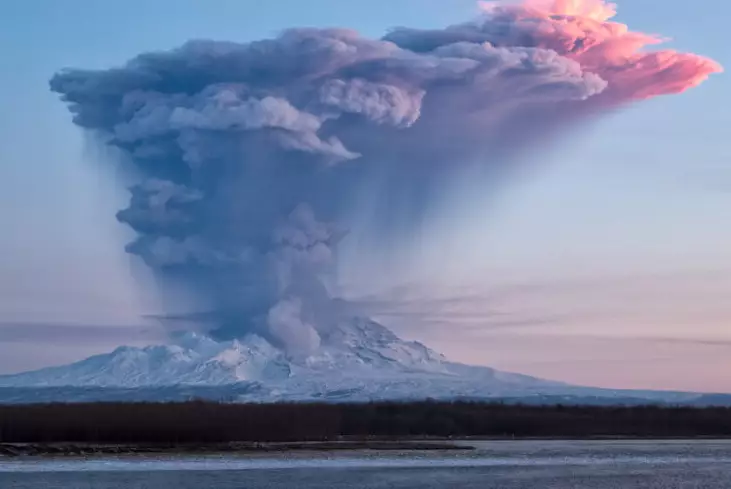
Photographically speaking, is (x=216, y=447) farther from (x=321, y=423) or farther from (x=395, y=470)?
(x=321, y=423)

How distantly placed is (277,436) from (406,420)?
15509mm

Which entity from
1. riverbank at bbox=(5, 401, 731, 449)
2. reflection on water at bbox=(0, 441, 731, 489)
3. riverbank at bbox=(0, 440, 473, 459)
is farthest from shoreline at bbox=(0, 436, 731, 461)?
reflection on water at bbox=(0, 441, 731, 489)

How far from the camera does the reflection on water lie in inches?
1709

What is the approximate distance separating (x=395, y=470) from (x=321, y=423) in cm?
2961

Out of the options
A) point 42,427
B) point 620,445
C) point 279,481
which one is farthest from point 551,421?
point 279,481

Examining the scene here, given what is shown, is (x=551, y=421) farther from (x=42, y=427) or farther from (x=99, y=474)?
(x=99, y=474)

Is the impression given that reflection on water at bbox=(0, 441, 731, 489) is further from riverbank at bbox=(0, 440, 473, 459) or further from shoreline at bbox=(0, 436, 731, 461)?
riverbank at bbox=(0, 440, 473, 459)

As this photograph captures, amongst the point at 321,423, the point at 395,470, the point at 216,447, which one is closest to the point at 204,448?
the point at 216,447

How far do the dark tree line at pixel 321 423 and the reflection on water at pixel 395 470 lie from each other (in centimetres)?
1211

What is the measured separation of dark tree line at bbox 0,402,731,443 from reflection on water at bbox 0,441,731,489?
12112 millimetres

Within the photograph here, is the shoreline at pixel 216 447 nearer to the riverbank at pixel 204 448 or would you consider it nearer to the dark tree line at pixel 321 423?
the riverbank at pixel 204 448

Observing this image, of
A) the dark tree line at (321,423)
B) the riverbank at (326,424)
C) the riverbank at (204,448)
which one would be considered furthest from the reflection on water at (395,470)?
the dark tree line at (321,423)

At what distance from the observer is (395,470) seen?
162 feet

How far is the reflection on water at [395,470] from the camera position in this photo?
43406mm
